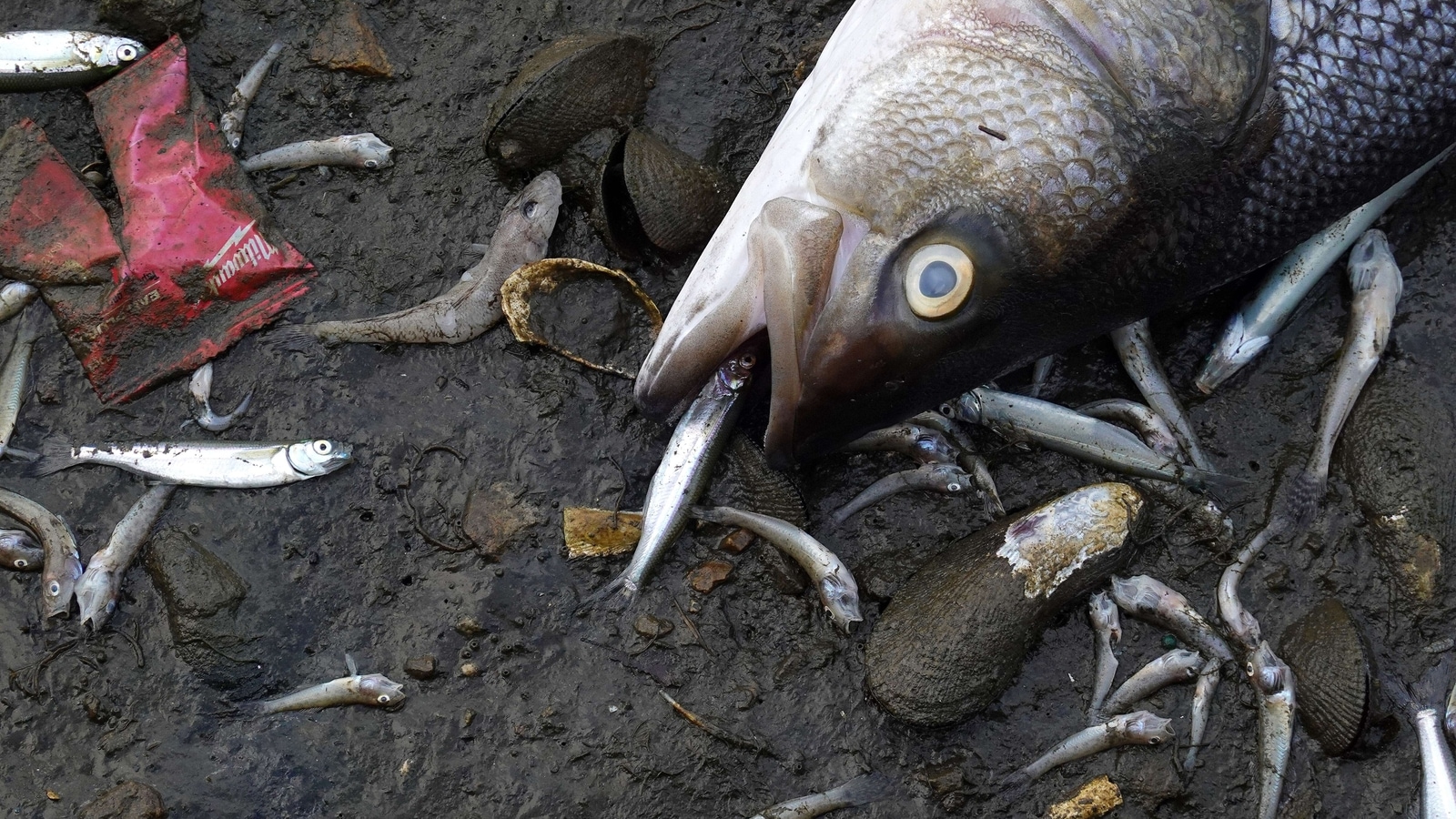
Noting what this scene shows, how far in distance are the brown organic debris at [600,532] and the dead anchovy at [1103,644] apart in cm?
167

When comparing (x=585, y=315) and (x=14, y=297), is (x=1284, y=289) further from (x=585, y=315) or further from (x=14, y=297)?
(x=14, y=297)

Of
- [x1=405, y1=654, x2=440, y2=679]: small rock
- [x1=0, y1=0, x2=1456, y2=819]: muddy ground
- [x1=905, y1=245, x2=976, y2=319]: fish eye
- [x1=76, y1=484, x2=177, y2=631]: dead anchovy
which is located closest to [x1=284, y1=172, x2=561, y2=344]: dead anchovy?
[x1=0, y1=0, x2=1456, y2=819]: muddy ground

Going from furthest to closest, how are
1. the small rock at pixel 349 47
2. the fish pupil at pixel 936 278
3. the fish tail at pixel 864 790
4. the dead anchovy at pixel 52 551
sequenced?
1. the small rock at pixel 349 47
2. the dead anchovy at pixel 52 551
3. the fish tail at pixel 864 790
4. the fish pupil at pixel 936 278

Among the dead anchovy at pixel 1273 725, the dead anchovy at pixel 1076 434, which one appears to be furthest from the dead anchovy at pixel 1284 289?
the dead anchovy at pixel 1273 725

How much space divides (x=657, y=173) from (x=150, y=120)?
78.3 inches

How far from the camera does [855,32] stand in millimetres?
3330

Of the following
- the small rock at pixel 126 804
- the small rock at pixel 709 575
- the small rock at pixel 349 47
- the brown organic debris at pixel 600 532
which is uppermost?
the small rock at pixel 349 47

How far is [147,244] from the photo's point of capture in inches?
154

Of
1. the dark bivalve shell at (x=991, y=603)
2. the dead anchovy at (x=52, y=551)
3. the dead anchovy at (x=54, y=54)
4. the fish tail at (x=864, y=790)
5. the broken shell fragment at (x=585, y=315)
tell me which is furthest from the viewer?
the dead anchovy at (x=54, y=54)

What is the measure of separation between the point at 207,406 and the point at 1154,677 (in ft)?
11.8

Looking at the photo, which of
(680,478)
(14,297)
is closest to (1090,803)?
(680,478)

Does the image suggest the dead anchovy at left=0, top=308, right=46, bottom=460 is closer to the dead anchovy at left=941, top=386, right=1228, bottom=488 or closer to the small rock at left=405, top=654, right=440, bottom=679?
the small rock at left=405, top=654, right=440, bottom=679

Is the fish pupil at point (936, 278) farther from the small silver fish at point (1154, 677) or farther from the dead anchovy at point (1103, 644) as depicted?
the small silver fish at point (1154, 677)

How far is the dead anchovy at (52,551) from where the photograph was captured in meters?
3.77
